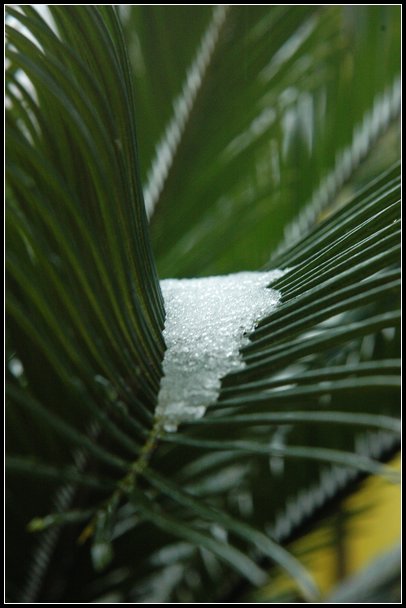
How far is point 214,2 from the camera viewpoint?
84cm

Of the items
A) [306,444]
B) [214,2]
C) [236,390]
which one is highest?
[214,2]

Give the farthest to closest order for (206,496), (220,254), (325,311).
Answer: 1. (220,254)
2. (206,496)
3. (325,311)

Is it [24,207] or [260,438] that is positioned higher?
[24,207]

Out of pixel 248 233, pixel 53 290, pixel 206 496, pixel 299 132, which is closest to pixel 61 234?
pixel 53 290

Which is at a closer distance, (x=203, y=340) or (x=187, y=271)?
(x=203, y=340)

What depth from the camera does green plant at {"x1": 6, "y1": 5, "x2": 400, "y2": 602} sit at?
30 cm

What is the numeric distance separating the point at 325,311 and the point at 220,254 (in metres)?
0.45

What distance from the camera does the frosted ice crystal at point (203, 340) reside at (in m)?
0.35

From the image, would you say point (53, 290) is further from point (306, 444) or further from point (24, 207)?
point (306, 444)

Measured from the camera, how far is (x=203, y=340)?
0.38 m

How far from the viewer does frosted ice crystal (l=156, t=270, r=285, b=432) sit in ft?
1.14

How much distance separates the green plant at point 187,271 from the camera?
0.30 meters

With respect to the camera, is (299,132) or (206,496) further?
(299,132)

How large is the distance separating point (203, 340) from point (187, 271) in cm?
30
